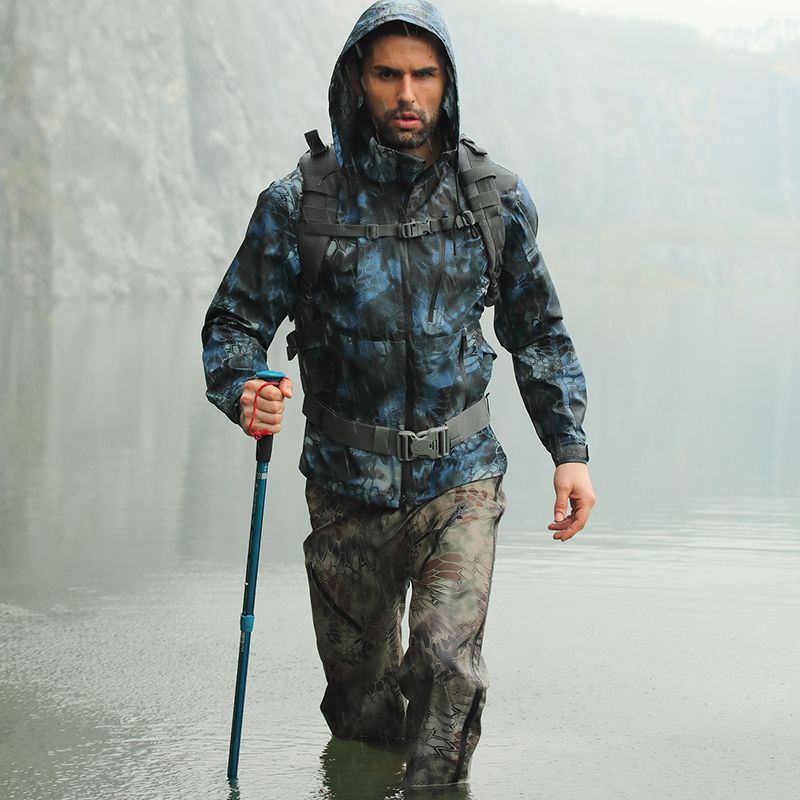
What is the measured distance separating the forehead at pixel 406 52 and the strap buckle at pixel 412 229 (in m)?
0.41

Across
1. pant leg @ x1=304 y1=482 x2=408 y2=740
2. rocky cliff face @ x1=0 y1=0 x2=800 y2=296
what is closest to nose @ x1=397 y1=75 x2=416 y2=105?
pant leg @ x1=304 y1=482 x2=408 y2=740

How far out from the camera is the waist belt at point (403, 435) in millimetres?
3398

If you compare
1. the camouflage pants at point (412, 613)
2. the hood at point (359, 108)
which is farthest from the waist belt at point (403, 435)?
the hood at point (359, 108)

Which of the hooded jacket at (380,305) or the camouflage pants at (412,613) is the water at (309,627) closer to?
the camouflage pants at (412,613)

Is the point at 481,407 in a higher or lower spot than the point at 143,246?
lower

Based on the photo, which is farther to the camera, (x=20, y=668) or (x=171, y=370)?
(x=171, y=370)

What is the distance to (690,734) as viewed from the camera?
13.6 ft

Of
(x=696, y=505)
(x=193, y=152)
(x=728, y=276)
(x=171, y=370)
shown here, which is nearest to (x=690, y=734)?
(x=696, y=505)

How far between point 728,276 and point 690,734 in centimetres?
9444

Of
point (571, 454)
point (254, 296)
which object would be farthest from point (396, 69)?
point (571, 454)

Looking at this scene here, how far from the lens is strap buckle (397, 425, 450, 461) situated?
11.1 feet

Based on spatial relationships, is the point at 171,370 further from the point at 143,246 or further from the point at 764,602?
the point at 143,246

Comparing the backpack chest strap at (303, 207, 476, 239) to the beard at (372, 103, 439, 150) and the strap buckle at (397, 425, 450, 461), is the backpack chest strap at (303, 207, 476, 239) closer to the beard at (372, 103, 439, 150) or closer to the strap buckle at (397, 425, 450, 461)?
the beard at (372, 103, 439, 150)

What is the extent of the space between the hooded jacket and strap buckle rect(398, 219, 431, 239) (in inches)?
0.6
